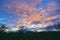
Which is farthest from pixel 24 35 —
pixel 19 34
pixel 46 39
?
pixel 46 39

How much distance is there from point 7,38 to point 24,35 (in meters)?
1.43

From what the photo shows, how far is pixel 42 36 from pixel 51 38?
68 centimetres

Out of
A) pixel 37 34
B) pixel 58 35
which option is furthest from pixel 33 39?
pixel 58 35

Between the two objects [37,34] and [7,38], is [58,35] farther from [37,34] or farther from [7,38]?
[7,38]

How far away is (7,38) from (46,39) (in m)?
2.87

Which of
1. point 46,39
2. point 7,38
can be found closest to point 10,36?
point 7,38

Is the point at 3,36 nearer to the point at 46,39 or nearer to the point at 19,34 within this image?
the point at 19,34

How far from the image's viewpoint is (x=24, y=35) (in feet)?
59.8

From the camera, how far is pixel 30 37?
18.6m

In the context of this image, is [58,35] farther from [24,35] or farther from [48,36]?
[24,35]

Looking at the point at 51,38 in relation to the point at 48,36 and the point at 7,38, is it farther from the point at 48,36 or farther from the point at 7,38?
the point at 7,38

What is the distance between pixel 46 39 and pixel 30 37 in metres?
1.18

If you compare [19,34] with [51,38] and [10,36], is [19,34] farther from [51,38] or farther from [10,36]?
[51,38]

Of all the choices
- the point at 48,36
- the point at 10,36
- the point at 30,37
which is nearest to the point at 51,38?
the point at 48,36
